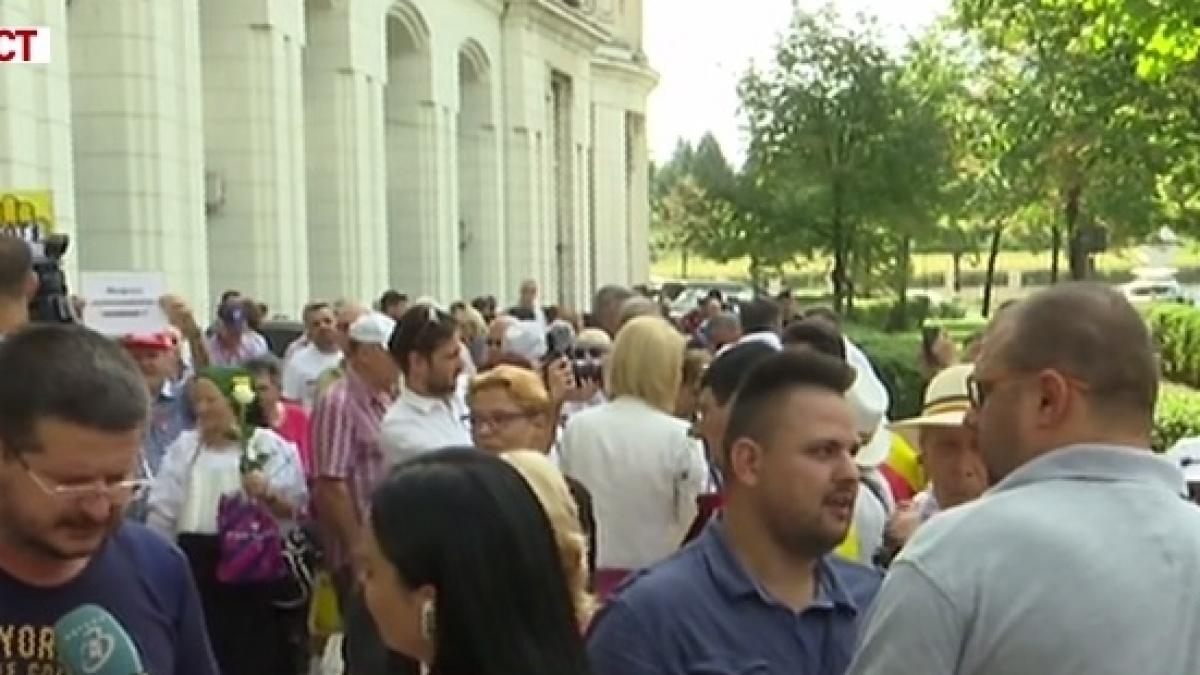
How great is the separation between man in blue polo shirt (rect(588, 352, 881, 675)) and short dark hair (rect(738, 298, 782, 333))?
806cm

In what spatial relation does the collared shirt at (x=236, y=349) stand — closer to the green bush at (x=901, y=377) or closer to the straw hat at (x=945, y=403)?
the green bush at (x=901, y=377)

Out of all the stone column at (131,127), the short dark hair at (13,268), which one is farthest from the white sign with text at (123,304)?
the stone column at (131,127)

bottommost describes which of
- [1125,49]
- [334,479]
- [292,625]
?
[292,625]

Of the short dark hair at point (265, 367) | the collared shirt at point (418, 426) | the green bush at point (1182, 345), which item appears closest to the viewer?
the collared shirt at point (418, 426)

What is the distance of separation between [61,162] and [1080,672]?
13.5 meters

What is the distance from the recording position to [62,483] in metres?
3.13

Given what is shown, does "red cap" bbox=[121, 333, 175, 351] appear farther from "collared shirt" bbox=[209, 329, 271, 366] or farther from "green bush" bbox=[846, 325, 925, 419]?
"green bush" bbox=[846, 325, 925, 419]

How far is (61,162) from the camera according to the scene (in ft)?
51.1

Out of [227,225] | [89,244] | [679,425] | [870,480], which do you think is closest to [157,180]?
[89,244]

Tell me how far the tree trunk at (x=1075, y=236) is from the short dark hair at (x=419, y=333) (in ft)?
97.1

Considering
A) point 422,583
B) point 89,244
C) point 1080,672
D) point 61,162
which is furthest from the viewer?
point 89,244

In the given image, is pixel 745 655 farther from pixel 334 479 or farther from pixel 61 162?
pixel 61 162

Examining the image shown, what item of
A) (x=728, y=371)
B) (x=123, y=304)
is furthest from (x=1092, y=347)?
(x=123, y=304)

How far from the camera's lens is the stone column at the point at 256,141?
21.6m
